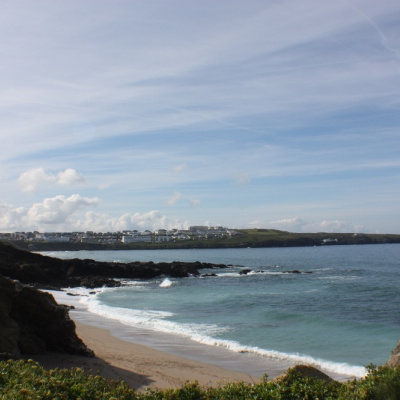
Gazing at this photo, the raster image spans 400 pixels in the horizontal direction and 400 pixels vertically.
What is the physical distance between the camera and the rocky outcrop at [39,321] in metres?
14.1

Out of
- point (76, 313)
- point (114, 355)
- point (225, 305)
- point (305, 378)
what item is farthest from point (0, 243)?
point (305, 378)

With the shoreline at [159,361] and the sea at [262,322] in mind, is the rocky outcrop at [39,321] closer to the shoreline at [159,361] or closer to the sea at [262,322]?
the shoreline at [159,361]

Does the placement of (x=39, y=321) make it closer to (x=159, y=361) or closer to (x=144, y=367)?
(x=144, y=367)

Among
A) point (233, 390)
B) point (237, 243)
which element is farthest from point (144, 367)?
point (237, 243)

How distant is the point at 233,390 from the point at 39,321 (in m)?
9.54

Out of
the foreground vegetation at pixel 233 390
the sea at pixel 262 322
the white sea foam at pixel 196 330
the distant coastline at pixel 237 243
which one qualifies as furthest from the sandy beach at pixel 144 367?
the distant coastline at pixel 237 243

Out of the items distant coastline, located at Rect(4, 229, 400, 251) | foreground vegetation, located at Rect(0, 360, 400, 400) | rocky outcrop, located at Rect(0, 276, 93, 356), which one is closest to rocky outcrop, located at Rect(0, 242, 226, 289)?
rocky outcrop, located at Rect(0, 276, 93, 356)

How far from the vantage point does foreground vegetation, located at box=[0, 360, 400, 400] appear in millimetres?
6660

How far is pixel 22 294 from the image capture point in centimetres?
1473

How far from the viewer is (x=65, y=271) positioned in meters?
54.1

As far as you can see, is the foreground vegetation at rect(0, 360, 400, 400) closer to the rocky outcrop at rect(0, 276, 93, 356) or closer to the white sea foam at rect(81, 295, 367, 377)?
the rocky outcrop at rect(0, 276, 93, 356)

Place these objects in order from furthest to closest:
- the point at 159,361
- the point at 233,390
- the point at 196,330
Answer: the point at 196,330 < the point at 159,361 < the point at 233,390

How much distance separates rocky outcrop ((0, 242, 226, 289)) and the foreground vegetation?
36832 mm

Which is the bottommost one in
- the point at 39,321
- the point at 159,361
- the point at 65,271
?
the point at 65,271
